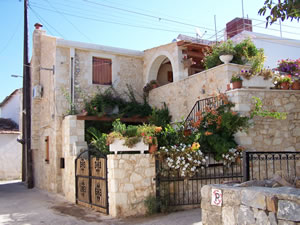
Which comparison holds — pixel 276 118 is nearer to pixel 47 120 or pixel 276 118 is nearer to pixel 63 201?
pixel 63 201

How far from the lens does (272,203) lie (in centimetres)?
344

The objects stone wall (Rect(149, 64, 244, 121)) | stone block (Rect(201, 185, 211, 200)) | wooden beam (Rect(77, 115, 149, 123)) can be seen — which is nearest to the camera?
stone block (Rect(201, 185, 211, 200))

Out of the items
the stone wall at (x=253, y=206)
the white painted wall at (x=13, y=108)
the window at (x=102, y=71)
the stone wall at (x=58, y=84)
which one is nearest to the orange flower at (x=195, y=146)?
the stone wall at (x=253, y=206)

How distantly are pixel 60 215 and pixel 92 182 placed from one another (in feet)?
3.64

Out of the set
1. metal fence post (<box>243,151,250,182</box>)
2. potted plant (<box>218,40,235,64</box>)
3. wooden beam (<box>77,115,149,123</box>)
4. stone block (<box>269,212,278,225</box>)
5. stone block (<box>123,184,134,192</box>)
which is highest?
potted plant (<box>218,40,235,64</box>)

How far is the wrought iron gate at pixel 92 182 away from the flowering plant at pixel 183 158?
1.56 metres

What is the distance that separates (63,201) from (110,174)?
3256 millimetres

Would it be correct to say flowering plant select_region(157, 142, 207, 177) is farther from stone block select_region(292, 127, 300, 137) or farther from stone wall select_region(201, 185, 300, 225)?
stone block select_region(292, 127, 300, 137)

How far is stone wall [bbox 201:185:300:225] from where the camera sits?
329 cm

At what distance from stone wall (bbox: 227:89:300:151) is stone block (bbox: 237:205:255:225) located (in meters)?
4.72

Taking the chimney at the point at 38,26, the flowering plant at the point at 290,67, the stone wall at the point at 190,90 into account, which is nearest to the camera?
the stone wall at the point at 190,90

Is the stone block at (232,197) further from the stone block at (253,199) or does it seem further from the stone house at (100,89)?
the stone house at (100,89)

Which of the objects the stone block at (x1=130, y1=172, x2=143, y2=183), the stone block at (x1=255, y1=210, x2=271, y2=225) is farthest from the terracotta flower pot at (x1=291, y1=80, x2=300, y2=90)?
the stone block at (x1=255, y1=210, x2=271, y2=225)

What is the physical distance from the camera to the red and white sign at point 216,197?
416 cm
